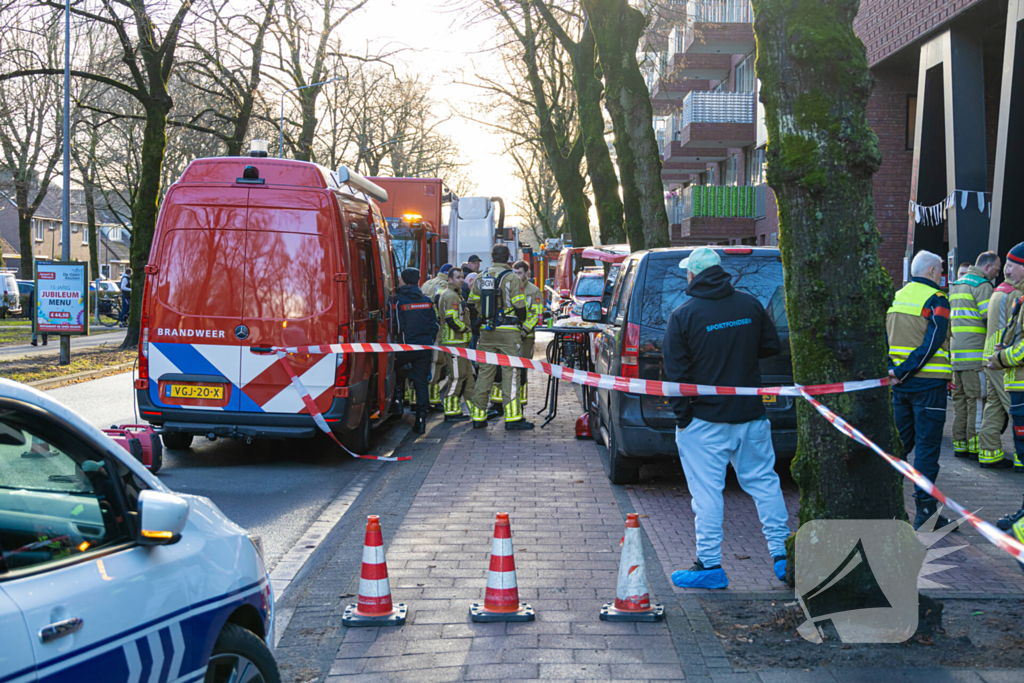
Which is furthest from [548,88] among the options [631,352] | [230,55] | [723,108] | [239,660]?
[239,660]

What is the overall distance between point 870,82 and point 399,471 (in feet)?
18.9

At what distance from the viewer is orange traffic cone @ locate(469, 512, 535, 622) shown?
15.8ft

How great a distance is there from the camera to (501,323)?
1188 cm

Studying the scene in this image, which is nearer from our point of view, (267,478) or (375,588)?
(375,588)

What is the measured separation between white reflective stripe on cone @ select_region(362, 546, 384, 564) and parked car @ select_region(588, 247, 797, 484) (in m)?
3.27

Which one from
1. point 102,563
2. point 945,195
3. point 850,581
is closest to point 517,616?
point 850,581

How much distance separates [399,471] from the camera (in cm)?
928

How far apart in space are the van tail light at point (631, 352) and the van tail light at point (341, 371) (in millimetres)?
2742

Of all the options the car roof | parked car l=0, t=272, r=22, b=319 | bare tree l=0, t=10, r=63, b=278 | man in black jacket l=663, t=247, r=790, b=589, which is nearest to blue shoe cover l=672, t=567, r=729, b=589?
man in black jacket l=663, t=247, r=790, b=589

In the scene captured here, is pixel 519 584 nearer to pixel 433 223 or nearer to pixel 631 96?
pixel 631 96

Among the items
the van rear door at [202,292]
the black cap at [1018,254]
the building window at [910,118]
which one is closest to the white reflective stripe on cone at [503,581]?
the van rear door at [202,292]

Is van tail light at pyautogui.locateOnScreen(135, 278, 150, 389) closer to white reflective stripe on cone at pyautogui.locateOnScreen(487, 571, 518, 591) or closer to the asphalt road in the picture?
the asphalt road

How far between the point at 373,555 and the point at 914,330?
4.04 m

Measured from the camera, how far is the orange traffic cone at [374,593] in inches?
188
